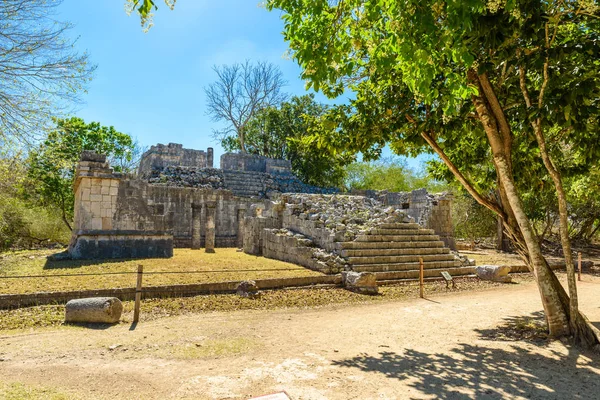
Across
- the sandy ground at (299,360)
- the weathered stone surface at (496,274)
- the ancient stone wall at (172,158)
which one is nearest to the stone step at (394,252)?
the weathered stone surface at (496,274)

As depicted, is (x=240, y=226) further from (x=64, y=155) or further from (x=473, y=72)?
(x=473, y=72)

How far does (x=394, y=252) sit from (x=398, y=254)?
0.16 metres

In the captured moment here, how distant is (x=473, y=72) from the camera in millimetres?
6113

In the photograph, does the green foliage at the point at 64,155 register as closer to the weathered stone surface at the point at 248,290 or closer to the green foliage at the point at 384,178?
the weathered stone surface at the point at 248,290

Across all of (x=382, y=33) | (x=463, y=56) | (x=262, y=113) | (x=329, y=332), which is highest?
(x=262, y=113)

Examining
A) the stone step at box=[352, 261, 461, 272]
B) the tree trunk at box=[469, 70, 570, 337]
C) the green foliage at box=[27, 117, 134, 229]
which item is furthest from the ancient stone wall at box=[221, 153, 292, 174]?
the tree trunk at box=[469, 70, 570, 337]

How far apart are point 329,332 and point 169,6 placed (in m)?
4.96

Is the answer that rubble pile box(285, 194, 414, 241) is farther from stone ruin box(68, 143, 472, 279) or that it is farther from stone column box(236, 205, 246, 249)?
stone column box(236, 205, 246, 249)

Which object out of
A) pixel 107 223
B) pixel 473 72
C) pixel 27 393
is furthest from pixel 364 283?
pixel 107 223

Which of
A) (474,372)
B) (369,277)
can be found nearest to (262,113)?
(369,277)

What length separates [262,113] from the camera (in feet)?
121

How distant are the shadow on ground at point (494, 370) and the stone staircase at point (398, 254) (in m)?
5.71

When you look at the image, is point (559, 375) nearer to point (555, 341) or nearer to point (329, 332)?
point (555, 341)

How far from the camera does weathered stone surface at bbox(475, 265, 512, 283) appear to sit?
11961 mm
